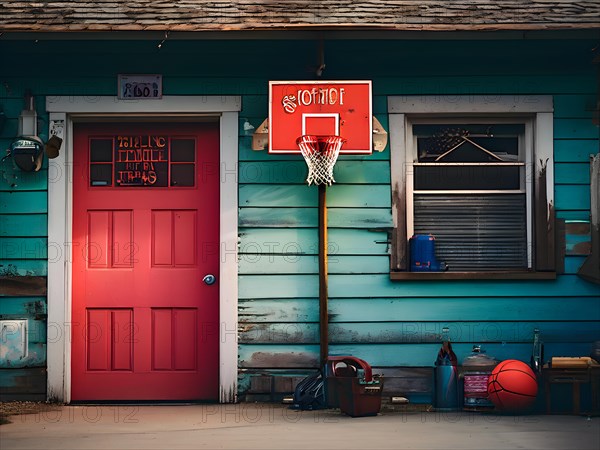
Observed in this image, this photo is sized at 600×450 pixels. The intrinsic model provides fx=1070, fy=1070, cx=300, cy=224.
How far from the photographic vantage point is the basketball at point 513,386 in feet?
29.8

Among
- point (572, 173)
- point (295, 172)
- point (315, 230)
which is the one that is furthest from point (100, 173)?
point (572, 173)

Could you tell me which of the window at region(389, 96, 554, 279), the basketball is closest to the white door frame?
the window at region(389, 96, 554, 279)

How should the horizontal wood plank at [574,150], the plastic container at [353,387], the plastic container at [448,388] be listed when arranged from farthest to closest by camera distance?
the horizontal wood plank at [574,150]
the plastic container at [448,388]
the plastic container at [353,387]

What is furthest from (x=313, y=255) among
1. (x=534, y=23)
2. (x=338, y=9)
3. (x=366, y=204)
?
(x=534, y=23)

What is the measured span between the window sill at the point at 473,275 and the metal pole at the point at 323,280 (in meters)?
0.65

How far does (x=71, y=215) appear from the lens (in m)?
9.93

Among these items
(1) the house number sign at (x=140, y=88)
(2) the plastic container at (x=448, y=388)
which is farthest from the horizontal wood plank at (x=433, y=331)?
(1) the house number sign at (x=140, y=88)

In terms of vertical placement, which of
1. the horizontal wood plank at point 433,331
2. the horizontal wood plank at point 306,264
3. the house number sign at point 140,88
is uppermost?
the house number sign at point 140,88

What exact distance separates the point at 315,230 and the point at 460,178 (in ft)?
4.74

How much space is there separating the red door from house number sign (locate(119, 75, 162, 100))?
0.41 meters

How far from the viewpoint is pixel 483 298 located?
9.82m

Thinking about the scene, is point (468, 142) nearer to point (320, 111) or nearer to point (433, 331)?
point (320, 111)

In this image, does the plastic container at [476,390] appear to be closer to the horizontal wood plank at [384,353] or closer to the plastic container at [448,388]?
the plastic container at [448,388]

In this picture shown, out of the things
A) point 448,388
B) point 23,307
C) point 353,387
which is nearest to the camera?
point 353,387
